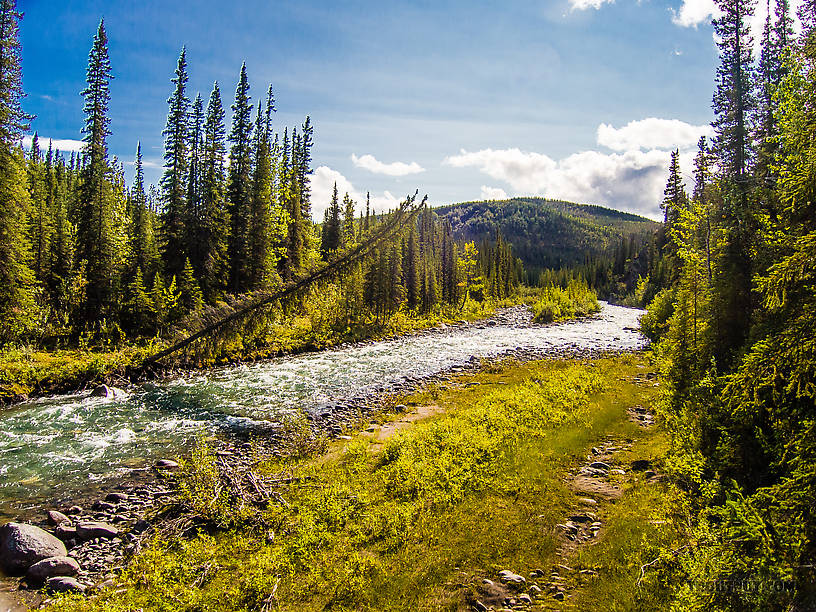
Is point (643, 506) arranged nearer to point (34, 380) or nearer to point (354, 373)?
point (354, 373)

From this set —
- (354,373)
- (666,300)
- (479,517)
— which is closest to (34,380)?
(354,373)

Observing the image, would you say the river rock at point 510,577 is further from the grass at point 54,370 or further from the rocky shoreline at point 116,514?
the grass at point 54,370

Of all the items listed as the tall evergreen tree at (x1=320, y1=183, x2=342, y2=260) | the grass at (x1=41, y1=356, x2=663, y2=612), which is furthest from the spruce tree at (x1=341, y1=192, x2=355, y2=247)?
the grass at (x1=41, y1=356, x2=663, y2=612)

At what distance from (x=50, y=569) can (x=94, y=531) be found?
130 cm

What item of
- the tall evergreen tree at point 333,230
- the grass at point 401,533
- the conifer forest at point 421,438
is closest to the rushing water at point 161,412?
the conifer forest at point 421,438

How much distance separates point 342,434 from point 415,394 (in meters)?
6.42

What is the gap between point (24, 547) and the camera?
804 centimetres

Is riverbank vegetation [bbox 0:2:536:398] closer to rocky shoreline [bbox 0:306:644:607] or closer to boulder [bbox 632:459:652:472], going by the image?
rocky shoreline [bbox 0:306:644:607]

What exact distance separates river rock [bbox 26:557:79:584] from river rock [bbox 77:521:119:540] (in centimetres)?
93

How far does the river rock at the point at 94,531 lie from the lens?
29.5 feet

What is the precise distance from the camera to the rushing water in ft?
40.0

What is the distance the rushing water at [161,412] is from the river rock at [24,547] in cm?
225

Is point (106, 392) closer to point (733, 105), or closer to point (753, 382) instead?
point (753, 382)

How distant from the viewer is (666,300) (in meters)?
25.9
